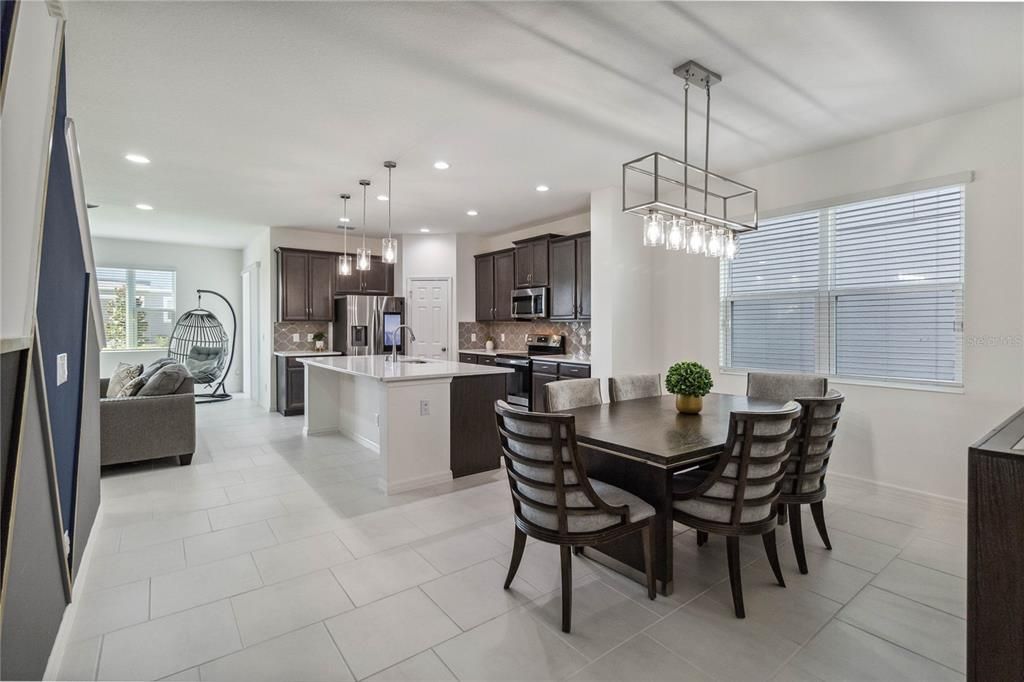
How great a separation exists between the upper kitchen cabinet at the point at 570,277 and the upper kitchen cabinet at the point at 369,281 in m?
2.73

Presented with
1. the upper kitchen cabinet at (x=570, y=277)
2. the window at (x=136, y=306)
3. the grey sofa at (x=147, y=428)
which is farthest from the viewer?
the window at (x=136, y=306)

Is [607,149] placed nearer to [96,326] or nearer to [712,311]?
[712,311]

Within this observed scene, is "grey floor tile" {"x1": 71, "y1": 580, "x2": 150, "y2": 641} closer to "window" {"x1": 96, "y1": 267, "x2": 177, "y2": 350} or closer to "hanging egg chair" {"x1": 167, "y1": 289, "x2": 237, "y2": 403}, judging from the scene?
"hanging egg chair" {"x1": 167, "y1": 289, "x2": 237, "y2": 403}

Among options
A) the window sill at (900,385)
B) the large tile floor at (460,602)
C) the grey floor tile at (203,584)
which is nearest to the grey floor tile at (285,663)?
the large tile floor at (460,602)

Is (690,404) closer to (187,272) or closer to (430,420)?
(430,420)

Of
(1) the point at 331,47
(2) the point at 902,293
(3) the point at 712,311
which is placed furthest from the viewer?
(3) the point at 712,311

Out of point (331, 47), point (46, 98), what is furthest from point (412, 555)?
point (331, 47)

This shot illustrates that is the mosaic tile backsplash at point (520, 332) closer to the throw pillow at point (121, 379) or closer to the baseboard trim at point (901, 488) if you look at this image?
the baseboard trim at point (901, 488)

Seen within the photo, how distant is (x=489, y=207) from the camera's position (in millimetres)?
5797

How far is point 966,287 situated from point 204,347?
9.80 m

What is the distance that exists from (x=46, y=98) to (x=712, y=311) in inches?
184

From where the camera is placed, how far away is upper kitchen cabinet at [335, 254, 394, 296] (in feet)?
24.0

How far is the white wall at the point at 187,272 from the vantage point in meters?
8.04

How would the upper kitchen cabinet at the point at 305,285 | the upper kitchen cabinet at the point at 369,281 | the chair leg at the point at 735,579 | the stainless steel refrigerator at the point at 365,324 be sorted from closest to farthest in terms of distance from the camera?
1. the chair leg at the point at 735,579
2. the upper kitchen cabinet at the point at 305,285
3. the stainless steel refrigerator at the point at 365,324
4. the upper kitchen cabinet at the point at 369,281
